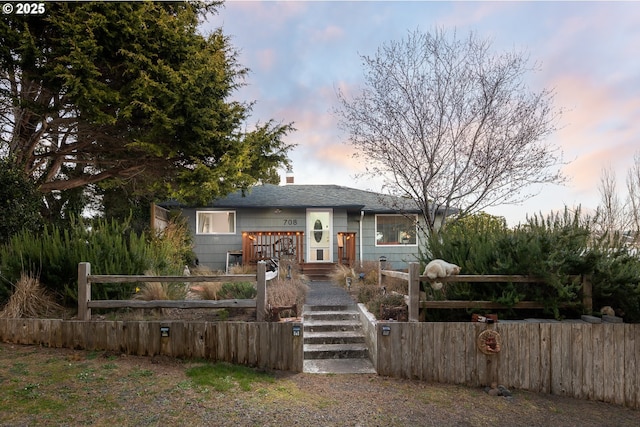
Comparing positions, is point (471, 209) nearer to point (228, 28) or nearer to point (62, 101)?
point (228, 28)

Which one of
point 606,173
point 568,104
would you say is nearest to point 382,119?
point 568,104

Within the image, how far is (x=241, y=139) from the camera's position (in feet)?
32.9

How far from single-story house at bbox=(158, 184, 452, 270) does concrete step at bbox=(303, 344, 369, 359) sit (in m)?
7.96

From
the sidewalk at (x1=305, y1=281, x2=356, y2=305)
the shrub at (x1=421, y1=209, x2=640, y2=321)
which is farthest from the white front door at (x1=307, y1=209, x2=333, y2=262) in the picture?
the shrub at (x1=421, y1=209, x2=640, y2=321)

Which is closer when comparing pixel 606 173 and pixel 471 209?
pixel 471 209

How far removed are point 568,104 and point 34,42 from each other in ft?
41.3

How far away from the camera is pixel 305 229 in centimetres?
1513

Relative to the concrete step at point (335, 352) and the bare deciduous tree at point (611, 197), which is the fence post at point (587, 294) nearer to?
the concrete step at point (335, 352)

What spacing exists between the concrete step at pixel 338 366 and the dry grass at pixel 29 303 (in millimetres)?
4338

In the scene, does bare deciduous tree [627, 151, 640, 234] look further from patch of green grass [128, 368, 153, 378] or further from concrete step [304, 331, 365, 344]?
patch of green grass [128, 368, 153, 378]

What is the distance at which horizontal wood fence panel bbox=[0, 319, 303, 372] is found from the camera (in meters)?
5.37

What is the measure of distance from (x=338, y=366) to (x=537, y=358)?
2.89 meters

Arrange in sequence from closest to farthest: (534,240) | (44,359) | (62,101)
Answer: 1. (44,359)
2. (534,240)
3. (62,101)

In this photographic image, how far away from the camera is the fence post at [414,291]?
571 centimetres
